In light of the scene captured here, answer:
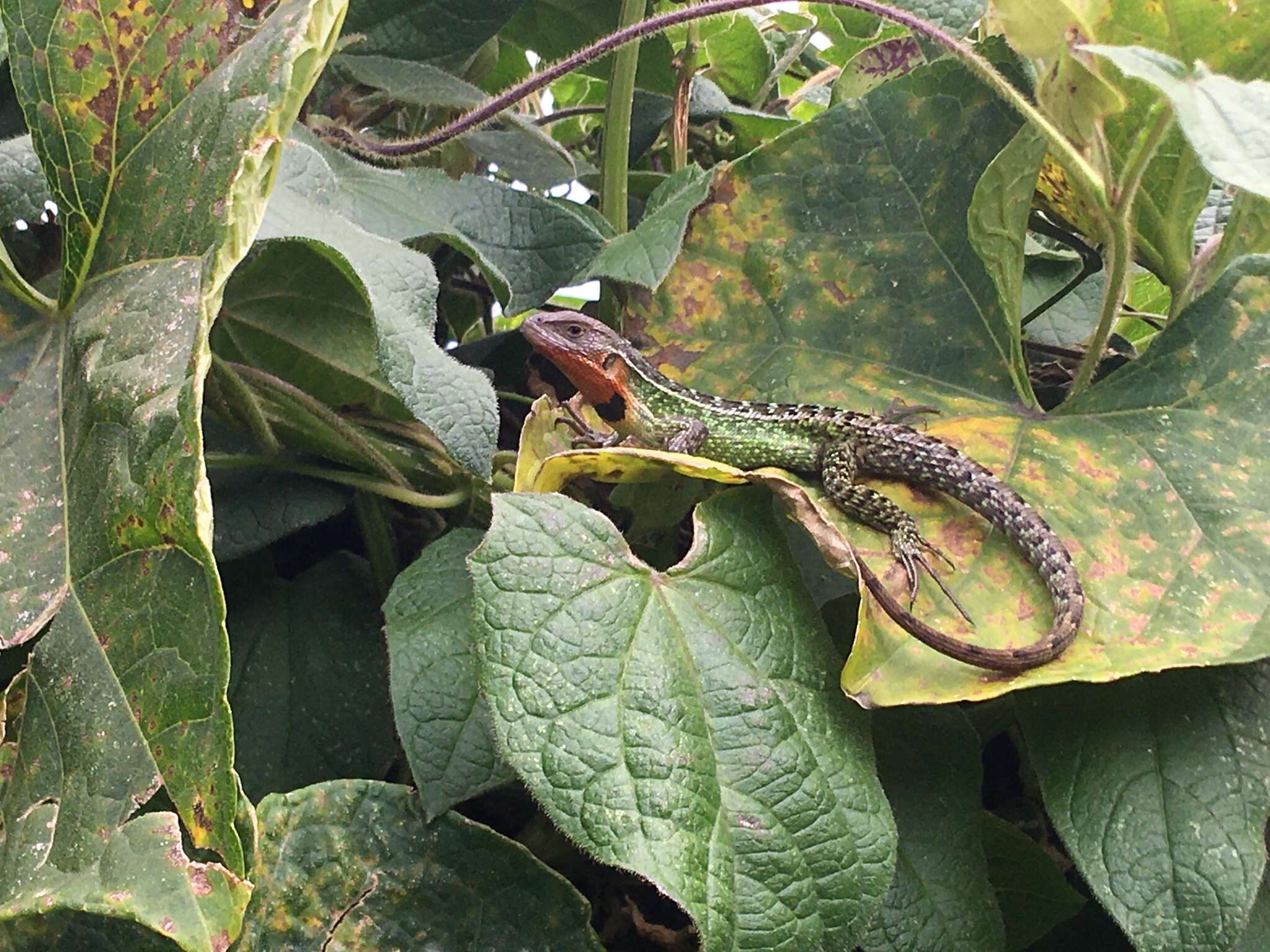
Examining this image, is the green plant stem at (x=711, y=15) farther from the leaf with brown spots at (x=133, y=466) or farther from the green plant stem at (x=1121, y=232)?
the leaf with brown spots at (x=133, y=466)

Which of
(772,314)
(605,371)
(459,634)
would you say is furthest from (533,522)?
(605,371)

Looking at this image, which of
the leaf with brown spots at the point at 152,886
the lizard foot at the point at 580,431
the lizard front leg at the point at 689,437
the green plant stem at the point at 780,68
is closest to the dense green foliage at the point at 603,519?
the leaf with brown spots at the point at 152,886

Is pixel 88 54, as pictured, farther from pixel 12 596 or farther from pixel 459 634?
pixel 459 634

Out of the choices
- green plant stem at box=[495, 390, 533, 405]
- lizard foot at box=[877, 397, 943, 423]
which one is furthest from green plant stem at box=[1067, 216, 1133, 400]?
green plant stem at box=[495, 390, 533, 405]

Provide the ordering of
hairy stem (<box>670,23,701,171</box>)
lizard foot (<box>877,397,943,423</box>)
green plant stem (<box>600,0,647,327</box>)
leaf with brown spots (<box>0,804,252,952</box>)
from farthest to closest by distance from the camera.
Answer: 1. hairy stem (<box>670,23,701,171</box>)
2. green plant stem (<box>600,0,647,327</box>)
3. lizard foot (<box>877,397,943,423</box>)
4. leaf with brown spots (<box>0,804,252,952</box>)

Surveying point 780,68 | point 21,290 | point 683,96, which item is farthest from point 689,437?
point 21,290

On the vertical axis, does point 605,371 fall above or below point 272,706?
above

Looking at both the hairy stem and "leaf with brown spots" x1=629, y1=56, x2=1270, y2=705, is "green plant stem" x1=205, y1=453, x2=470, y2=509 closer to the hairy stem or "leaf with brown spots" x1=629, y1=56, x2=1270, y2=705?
"leaf with brown spots" x1=629, y1=56, x2=1270, y2=705
